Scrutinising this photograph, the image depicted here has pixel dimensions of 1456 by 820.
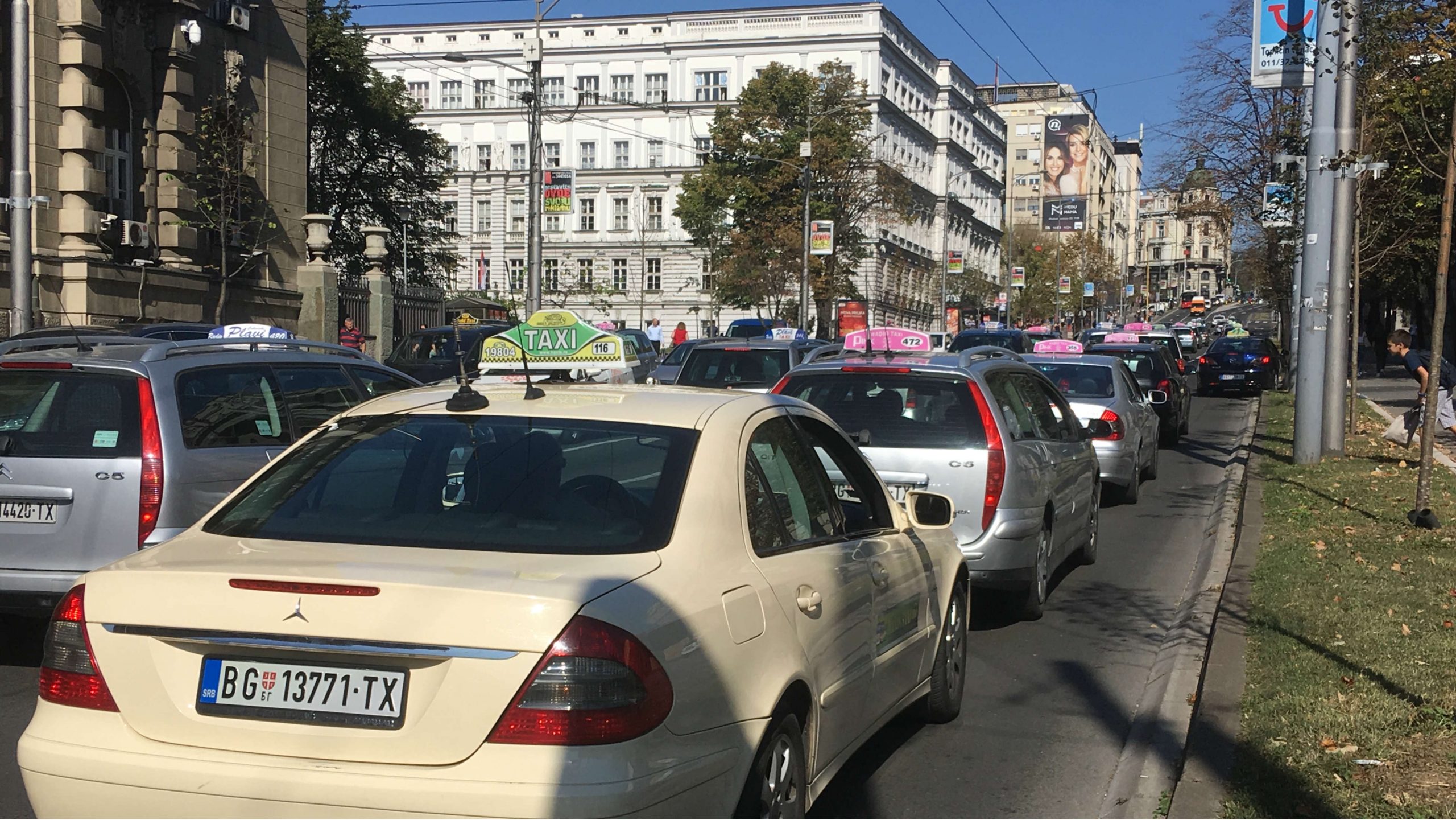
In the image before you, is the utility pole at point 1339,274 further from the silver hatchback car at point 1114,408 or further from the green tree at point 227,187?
the green tree at point 227,187

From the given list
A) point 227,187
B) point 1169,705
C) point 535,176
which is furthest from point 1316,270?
point 227,187

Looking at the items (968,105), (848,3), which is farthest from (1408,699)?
(968,105)

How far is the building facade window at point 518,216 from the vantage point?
8412cm

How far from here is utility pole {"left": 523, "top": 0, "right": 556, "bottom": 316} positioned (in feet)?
94.5

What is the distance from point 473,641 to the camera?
334cm

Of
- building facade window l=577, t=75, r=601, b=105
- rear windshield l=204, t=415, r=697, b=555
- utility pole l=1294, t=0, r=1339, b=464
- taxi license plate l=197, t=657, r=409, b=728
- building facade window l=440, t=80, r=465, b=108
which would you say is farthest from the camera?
building facade window l=440, t=80, r=465, b=108

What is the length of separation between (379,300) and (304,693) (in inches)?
1242

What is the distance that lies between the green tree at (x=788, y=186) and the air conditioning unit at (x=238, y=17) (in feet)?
85.6

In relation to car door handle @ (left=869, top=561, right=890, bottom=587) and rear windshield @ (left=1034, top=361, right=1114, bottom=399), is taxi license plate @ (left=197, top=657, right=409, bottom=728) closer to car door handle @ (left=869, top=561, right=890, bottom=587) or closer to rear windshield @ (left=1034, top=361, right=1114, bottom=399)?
car door handle @ (left=869, top=561, right=890, bottom=587)

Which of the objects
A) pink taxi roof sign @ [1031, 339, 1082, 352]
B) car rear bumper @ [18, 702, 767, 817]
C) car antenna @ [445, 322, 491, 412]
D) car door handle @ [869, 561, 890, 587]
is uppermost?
pink taxi roof sign @ [1031, 339, 1082, 352]

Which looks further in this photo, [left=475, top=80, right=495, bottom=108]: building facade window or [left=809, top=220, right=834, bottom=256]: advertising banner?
[left=475, top=80, right=495, bottom=108]: building facade window

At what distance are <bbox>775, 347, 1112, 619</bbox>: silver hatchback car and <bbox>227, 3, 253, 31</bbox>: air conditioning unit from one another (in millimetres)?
24207

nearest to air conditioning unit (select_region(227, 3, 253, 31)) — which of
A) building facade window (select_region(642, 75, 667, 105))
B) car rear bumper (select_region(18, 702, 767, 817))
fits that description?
car rear bumper (select_region(18, 702, 767, 817))

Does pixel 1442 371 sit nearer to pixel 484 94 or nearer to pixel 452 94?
pixel 484 94
